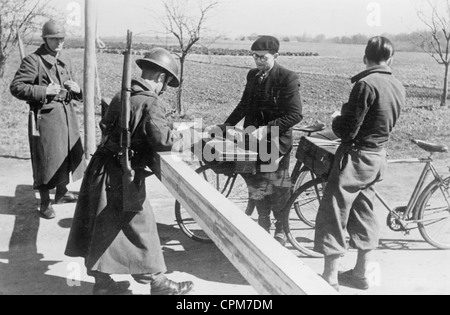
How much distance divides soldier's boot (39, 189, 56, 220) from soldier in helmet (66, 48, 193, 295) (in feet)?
6.31

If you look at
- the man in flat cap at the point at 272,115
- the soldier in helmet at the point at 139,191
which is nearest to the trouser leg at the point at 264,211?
the man in flat cap at the point at 272,115

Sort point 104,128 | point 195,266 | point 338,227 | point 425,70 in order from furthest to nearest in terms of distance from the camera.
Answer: point 425,70, point 195,266, point 338,227, point 104,128

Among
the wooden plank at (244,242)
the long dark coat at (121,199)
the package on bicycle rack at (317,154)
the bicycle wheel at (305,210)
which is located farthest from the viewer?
the bicycle wheel at (305,210)

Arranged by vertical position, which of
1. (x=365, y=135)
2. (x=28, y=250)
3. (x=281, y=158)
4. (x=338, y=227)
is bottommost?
(x=28, y=250)

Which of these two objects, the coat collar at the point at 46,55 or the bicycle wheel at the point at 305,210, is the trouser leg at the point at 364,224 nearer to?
the bicycle wheel at the point at 305,210

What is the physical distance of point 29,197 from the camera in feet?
A: 20.8

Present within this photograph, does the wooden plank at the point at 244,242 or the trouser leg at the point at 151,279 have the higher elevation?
the wooden plank at the point at 244,242

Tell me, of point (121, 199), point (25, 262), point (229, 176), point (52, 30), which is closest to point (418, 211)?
point (229, 176)

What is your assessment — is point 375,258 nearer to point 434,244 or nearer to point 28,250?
point 434,244

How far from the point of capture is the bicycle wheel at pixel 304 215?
15.5 ft

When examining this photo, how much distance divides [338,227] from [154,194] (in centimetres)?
286

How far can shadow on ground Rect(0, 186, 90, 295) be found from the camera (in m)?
4.07

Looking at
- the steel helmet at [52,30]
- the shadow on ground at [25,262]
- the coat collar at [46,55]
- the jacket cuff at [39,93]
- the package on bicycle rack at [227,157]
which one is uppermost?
the steel helmet at [52,30]
